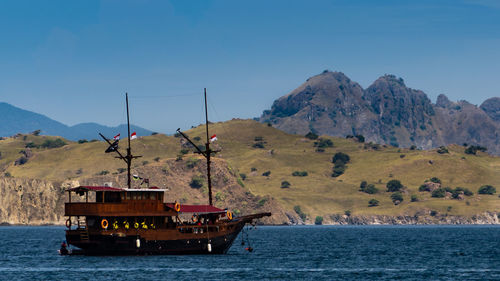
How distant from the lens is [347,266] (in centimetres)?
9000

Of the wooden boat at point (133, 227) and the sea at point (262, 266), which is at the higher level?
the wooden boat at point (133, 227)

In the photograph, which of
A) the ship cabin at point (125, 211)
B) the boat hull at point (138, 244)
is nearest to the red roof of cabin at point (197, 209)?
the ship cabin at point (125, 211)

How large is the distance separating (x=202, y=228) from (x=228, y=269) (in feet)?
50.9

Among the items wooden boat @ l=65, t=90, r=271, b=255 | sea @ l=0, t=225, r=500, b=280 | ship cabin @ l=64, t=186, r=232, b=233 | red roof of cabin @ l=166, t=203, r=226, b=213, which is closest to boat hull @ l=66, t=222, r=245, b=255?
wooden boat @ l=65, t=90, r=271, b=255

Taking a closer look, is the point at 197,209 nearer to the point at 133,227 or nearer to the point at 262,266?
the point at 133,227

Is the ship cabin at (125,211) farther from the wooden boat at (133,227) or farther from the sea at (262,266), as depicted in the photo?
the sea at (262,266)

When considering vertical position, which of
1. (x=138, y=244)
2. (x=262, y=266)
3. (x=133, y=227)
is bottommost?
(x=262, y=266)

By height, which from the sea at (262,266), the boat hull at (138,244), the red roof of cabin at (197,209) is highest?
the red roof of cabin at (197,209)

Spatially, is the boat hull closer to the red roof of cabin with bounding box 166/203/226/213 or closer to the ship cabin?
the ship cabin

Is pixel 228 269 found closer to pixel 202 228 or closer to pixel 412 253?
pixel 202 228

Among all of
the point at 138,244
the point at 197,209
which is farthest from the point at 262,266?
the point at 138,244

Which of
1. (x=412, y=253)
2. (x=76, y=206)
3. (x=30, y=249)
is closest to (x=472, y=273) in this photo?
(x=412, y=253)

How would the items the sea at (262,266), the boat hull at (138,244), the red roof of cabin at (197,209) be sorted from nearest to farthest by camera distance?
the sea at (262,266) < the boat hull at (138,244) < the red roof of cabin at (197,209)

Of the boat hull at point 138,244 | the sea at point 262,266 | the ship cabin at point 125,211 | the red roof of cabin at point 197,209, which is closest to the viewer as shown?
the sea at point 262,266
